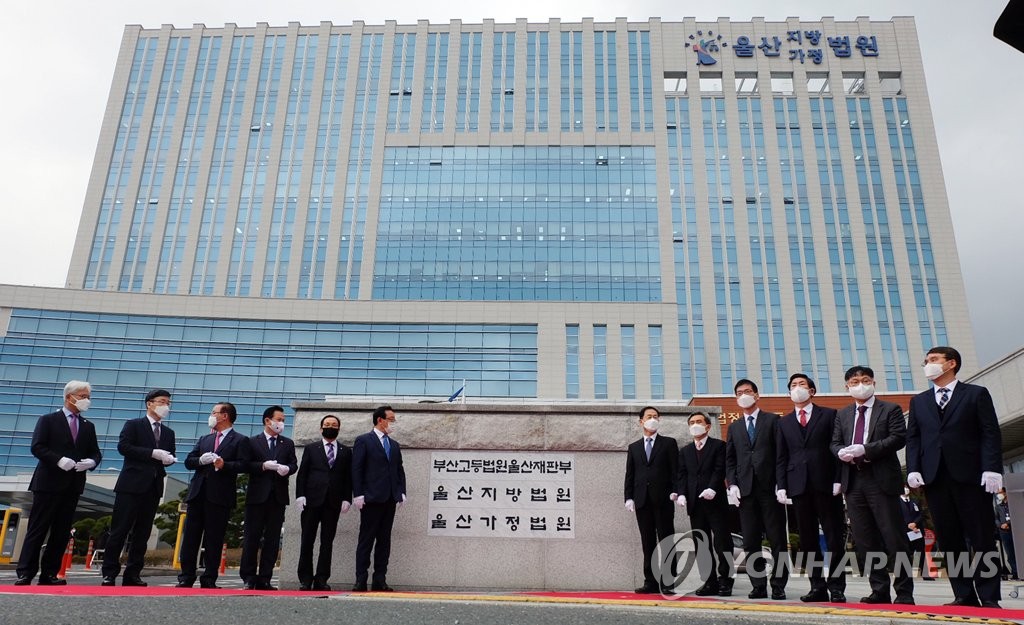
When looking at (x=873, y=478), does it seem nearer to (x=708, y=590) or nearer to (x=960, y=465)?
(x=960, y=465)

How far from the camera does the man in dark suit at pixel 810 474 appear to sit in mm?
5605

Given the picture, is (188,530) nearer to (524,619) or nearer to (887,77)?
(524,619)

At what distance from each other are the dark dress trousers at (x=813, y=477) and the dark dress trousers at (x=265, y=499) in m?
4.62

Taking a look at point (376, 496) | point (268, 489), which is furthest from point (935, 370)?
point (268, 489)

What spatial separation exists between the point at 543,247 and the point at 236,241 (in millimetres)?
23576

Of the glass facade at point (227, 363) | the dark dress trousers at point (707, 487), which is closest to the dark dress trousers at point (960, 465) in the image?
the dark dress trousers at point (707, 487)

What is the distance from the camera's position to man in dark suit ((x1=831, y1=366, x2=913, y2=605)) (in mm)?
5023

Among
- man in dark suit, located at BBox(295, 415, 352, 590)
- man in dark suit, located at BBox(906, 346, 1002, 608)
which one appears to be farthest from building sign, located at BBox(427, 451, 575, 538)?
man in dark suit, located at BBox(906, 346, 1002, 608)

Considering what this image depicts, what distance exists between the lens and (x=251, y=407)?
39156mm

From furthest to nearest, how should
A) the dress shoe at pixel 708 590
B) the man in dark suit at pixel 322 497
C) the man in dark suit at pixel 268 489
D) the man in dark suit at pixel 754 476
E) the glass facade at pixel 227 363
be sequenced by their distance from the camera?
the glass facade at pixel 227 363
the man in dark suit at pixel 268 489
the man in dark suit at pixel 322 497
the dress shoe at pixel 708 590
the man in dark suit at pixel 754 476

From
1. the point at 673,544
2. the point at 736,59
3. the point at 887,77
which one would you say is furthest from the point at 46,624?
the point at 887,77

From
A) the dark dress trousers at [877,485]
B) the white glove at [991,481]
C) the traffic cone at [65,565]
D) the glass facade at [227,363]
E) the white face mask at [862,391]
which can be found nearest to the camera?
the white glove at [991,481]

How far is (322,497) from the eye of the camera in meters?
6.64

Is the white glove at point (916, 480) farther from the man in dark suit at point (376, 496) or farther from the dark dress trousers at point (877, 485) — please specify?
the man in dark suit at point (376, 496)
